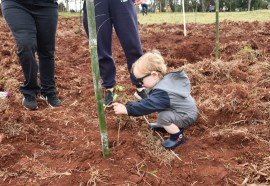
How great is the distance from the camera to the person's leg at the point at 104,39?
320 cm

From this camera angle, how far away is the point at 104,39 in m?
3.33

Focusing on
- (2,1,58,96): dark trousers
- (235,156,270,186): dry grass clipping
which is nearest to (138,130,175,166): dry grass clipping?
(235,156,270,186): dry grass clipping

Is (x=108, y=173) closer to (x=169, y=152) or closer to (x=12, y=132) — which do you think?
(x=169, y=152)

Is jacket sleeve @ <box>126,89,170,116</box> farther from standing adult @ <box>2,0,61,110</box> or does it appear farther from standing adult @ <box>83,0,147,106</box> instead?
standing adult @ <box>2,0,61,110</box>

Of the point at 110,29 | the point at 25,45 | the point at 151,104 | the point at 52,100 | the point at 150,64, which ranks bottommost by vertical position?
the point at 52,100

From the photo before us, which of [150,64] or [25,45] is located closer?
[150,64]

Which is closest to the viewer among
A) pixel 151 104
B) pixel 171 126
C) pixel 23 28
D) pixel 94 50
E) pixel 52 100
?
pixel 94 50

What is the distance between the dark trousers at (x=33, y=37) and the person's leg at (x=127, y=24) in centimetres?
68

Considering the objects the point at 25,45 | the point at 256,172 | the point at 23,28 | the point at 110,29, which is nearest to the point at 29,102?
the point at 25,45

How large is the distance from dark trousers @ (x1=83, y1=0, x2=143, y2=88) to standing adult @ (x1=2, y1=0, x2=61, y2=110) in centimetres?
42

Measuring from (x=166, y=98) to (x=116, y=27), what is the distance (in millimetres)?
1159

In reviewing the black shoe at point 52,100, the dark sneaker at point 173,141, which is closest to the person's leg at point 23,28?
the black shoe at point 52,100

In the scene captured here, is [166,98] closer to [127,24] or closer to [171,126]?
[171,126]

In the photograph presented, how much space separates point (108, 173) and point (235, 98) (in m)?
1.61
